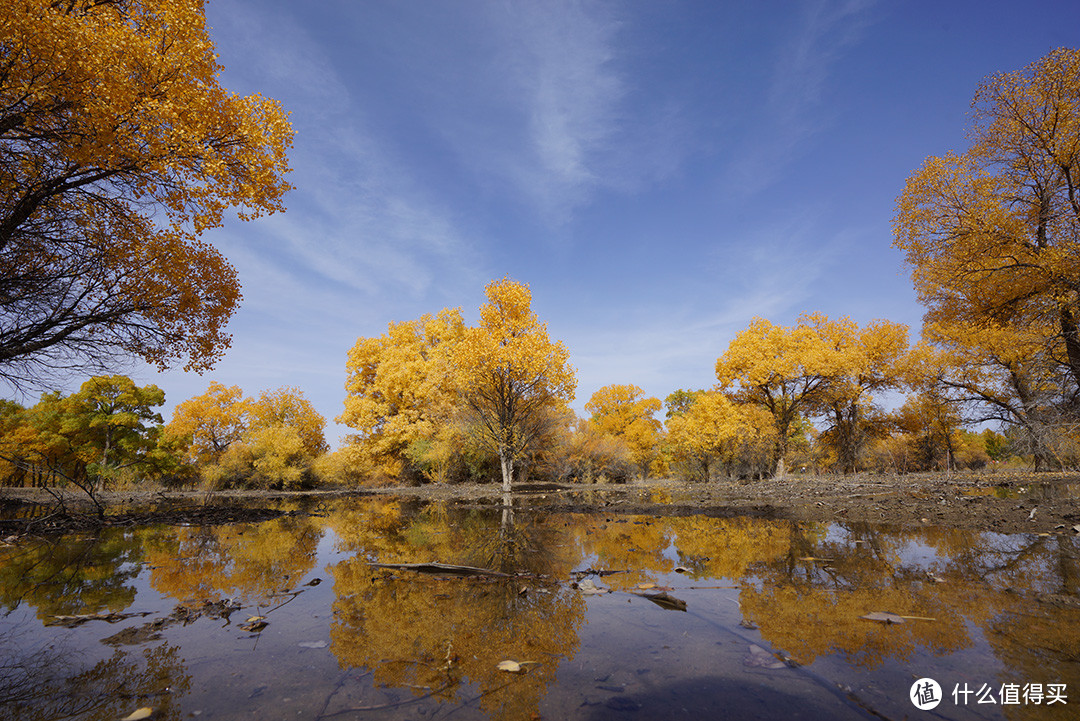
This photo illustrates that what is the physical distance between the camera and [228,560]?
4820 mm

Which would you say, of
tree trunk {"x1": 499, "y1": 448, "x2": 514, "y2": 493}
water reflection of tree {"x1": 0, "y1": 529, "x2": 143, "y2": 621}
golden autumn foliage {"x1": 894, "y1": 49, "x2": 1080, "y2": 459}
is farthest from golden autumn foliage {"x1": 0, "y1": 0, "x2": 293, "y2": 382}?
golden autumn foliage {"x1": 894, "y1": 49, "x2": 1080, "y2": 459}

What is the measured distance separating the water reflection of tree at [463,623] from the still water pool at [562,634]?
0.02 meters

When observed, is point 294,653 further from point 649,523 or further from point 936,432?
point 936,432

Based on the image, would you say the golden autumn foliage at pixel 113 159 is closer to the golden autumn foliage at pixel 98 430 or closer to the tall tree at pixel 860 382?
the golden autumn foliage at pixel 98 430

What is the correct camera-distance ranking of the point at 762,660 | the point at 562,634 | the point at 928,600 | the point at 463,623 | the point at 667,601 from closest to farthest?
1. the point at 762,660
2. the point at 562,634
3. the point at 463,623
4. the point at 928,600
5. the point at 667,601

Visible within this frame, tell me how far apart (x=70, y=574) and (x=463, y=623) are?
4.31 m

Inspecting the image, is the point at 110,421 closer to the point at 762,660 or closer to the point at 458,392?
the point at 458,392

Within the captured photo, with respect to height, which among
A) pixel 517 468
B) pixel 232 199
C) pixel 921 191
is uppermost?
pixel 921 191

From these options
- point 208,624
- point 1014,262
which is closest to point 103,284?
point 208,624

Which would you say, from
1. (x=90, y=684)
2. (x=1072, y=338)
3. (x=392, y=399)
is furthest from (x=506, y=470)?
(x=1072, y=338)

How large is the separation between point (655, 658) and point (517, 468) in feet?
88.9

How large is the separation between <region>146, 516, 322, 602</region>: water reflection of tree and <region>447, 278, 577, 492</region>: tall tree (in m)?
10.4

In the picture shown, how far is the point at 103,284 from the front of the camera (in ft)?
27.7

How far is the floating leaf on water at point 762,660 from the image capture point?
2.01 meters
